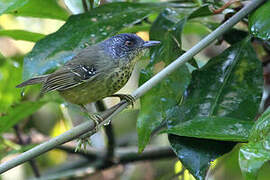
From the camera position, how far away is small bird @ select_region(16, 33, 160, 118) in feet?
9.02

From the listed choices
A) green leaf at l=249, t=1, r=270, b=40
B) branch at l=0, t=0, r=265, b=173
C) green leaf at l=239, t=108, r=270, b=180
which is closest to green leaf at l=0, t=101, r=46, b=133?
branch at l=0, t=0, r=265, b=173

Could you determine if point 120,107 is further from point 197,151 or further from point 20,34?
point 20,34

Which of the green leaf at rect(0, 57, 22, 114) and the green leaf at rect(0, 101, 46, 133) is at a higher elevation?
the green leaf at rect(0, 57, 22, 114)

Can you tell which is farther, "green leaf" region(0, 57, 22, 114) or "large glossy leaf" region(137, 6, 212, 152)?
"green leaf" region(0, 57, 22, 114)

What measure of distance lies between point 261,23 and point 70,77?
4.07 feet

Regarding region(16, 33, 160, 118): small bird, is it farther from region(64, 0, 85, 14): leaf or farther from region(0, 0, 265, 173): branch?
region(0, 0, 265, 173): branch

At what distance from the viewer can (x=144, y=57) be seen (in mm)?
3271

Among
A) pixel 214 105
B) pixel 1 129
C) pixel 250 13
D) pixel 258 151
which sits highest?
pixel 250 13

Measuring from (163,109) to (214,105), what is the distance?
27 cm

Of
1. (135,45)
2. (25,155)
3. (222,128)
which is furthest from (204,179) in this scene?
(135,45)

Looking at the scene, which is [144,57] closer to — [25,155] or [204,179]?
[204,179]

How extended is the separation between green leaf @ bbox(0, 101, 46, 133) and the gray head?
606mm

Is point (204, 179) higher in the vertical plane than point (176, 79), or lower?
lower

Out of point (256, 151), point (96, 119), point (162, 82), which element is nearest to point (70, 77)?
point (96, 119)
